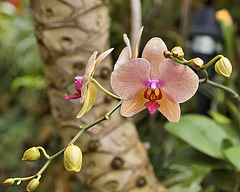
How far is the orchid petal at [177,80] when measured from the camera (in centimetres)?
40

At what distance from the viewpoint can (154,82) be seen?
17.2 inches

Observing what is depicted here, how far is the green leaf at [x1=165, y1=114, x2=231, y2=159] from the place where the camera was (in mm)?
790

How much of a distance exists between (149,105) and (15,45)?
1681 millimetres

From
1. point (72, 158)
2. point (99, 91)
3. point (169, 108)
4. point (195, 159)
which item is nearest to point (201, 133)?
point (195, 159)

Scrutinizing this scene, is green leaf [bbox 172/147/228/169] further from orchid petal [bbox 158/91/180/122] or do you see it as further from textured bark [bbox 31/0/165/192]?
orchid petal [bbox 158/91/180/122]

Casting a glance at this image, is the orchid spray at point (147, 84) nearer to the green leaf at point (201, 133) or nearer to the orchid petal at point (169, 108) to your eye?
the orchid petal at point (169, 108)

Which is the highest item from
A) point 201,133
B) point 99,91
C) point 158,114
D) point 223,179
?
point 99,91

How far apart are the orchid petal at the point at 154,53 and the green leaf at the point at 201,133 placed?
0.41 metres

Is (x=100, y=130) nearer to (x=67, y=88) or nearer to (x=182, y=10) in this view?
(x=67, y=88)

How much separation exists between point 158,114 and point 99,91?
655 millimetres

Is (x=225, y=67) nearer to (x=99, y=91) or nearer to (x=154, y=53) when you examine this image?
(x=154, y=53)

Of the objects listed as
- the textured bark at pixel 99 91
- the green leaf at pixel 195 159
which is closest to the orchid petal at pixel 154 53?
the textured bark at pixel 99 91

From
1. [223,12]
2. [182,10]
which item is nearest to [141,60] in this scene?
[223,12]

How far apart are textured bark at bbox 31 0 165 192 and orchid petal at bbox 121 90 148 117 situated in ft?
1.02
